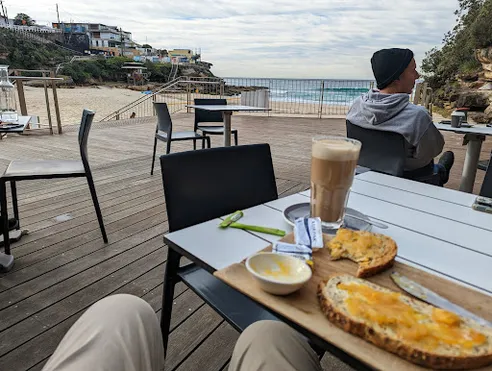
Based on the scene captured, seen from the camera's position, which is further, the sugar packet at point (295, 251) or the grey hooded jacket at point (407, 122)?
the grey hooded jacket at point (407, 122)

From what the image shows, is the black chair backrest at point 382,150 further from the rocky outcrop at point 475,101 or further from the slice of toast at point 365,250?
the rocky outcrop at point 475,101

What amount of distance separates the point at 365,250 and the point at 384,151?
170 cm

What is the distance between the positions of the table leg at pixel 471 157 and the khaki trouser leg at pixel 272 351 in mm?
3027

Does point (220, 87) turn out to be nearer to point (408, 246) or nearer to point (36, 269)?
point (36, 269)

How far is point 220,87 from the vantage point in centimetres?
1062

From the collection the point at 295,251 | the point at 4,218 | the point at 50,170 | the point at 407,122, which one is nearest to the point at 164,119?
the point at 50,170

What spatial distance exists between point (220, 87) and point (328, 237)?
A: 10454 mm

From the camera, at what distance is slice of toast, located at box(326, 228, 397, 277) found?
0.62 metres

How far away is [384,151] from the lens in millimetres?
2191

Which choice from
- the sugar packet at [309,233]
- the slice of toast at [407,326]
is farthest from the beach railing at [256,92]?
the slice of toast at [407,326]

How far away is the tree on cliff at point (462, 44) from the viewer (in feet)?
45.8

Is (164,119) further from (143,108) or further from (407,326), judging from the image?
(143,108)

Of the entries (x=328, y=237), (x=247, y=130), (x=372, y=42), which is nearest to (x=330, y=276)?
(x=328, y=237)

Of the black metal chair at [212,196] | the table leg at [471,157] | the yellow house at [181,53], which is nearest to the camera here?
the black metal chair at [212,196]
